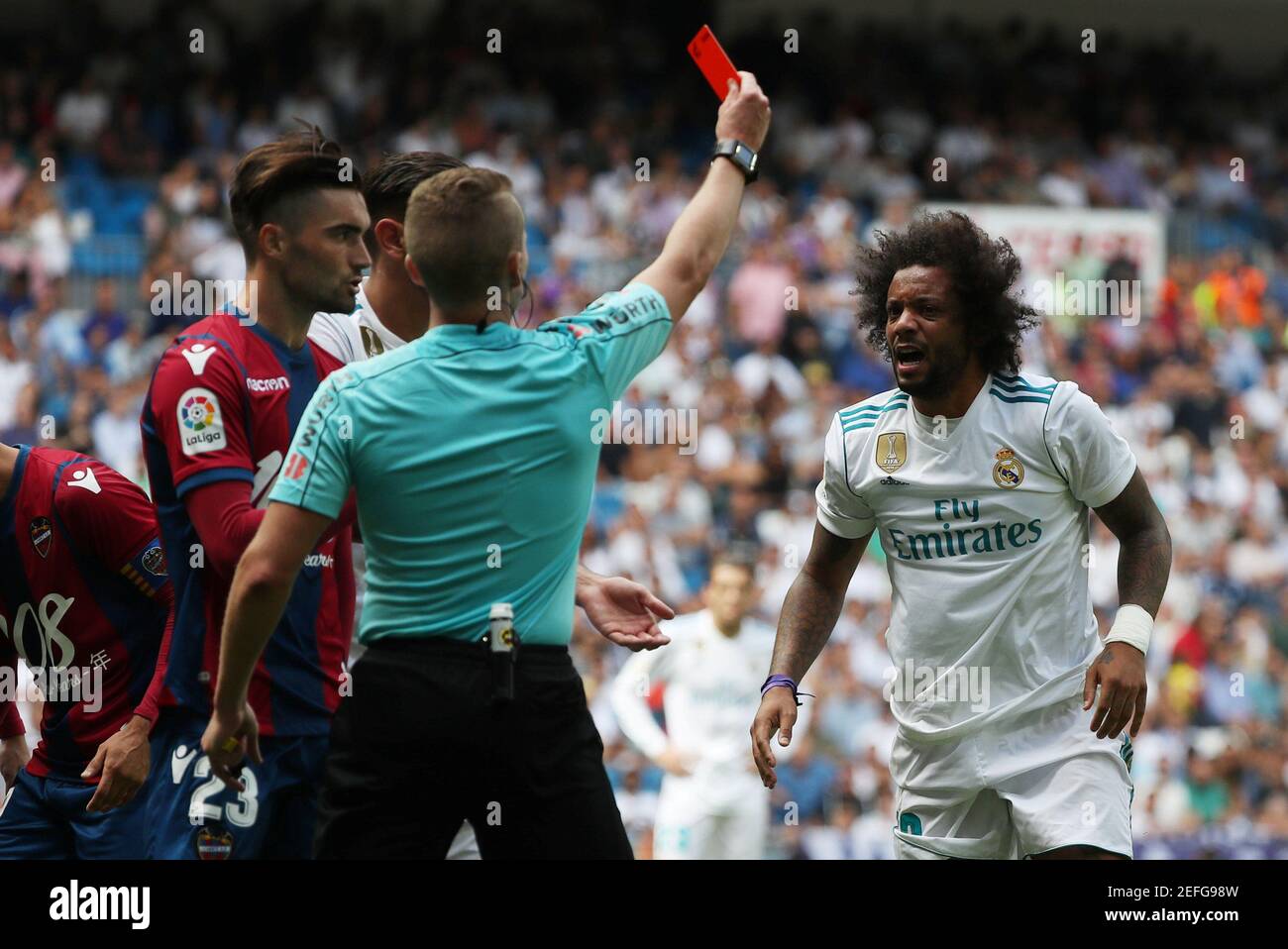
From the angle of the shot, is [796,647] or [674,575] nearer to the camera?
[796,647]

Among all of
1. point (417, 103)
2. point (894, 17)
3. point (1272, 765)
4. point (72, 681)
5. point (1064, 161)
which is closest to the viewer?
point (72, 681)

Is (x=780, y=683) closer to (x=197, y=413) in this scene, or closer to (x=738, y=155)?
(x=738, y=155)

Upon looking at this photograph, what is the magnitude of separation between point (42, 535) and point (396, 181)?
1.45 meters

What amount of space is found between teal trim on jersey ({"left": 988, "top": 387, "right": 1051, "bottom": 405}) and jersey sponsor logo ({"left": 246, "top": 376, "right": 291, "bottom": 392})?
2068mm

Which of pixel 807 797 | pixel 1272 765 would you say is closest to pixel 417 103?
pixel 807 797

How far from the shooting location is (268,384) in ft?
14.6

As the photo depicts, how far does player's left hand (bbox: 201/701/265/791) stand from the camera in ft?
12.6

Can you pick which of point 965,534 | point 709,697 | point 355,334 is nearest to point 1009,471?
point 965,534

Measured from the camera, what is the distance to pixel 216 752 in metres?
3.91

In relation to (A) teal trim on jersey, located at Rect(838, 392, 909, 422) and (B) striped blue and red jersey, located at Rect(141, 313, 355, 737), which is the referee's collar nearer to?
(B) striped blue and red jersey, located at Rect(141, 313, 355, 737)
